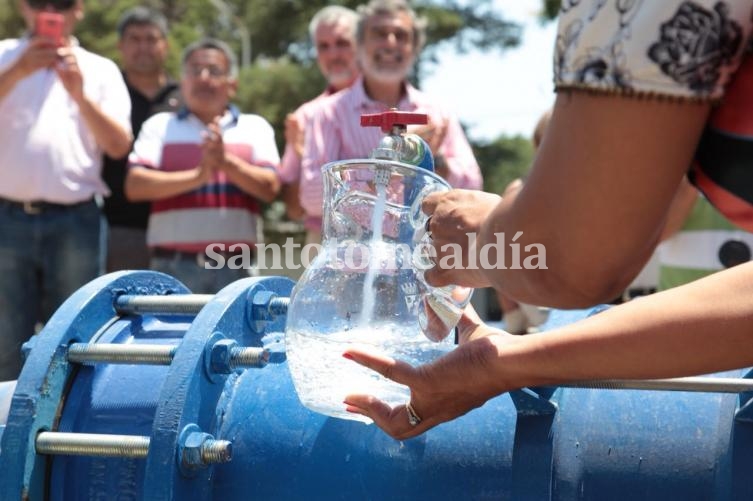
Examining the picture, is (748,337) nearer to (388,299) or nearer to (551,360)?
(551,360)

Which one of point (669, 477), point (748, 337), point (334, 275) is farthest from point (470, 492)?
point (748, 337)

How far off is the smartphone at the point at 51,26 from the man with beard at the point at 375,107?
1.02 m

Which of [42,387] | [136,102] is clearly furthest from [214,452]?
[136,102]

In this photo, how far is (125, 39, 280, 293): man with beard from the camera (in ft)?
14.2

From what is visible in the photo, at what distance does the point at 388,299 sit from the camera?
6.41ft

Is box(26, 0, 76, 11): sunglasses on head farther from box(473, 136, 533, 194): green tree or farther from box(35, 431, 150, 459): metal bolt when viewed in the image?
box(473, 136, 533, 194): green tree

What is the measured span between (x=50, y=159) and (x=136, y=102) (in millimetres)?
965

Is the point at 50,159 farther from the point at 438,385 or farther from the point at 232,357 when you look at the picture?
the point at 438,385

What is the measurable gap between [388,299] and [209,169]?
2.45 m

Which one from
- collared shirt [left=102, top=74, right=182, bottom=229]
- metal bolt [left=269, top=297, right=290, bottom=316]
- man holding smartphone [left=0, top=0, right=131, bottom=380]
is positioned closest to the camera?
metal bolt [left=269, top=297, right=290, bottom=316]

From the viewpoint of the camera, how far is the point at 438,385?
5.21 ft

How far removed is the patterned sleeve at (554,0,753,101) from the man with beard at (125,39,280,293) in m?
3.18

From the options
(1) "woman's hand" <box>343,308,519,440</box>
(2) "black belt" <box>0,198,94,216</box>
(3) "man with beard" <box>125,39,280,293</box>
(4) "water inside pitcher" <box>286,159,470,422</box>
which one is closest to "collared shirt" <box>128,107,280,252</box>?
(3) "man with beard" <box>125,39,280,293</box>

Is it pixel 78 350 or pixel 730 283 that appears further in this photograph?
pixel 78 350
